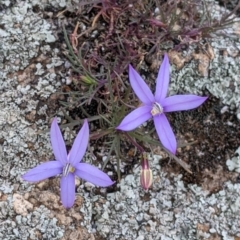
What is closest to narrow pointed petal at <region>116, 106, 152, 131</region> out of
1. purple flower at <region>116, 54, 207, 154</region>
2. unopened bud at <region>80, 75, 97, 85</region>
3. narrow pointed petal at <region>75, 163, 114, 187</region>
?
purple flower at <region>116, 54, 207, 154</region>

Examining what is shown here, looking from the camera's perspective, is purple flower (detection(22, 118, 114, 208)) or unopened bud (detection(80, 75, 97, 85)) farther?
unopened bud (detection(80, 75, 97, 85))

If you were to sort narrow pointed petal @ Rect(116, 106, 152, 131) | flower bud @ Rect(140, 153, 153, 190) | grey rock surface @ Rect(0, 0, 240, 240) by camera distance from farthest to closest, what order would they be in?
grey rock surface @ Rect(0, 0, 240, 240) → flower bud @ Rect(140, 153, 153, 190) → narrow pointed petal @ Rect(116, 106, 152, 131)

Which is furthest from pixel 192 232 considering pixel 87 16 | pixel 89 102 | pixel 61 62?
pixel 87 16

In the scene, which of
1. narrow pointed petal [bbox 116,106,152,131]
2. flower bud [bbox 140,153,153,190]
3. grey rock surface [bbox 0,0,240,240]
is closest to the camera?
narrow pointed petal [bbox 116,106,152,131]

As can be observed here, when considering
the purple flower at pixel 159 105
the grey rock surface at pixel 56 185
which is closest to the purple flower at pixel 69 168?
the purple flower at pixel 159 105


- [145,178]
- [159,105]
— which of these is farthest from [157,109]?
[145,178]

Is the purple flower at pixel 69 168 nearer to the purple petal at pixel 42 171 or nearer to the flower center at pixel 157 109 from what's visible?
the purple petal at pixel 42 171

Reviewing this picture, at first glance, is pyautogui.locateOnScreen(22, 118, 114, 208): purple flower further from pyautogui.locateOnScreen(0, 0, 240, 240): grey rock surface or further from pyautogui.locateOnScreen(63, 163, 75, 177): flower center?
pyautogui.locateOnScreen(0, 0, 240, 240): grey rock surface

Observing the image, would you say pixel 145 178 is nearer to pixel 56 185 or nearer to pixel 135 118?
pixel 135 118
